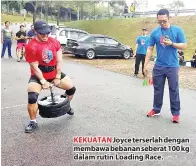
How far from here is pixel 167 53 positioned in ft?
18.1

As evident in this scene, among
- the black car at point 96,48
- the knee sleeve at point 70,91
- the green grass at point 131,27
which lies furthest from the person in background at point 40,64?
the green grass at point 131,27

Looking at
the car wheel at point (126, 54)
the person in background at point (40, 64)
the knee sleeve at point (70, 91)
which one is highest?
the person in background at point (40, 64)

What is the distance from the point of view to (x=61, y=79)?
5508 mm

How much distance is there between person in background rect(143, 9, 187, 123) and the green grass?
578 inches

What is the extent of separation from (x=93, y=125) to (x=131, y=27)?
2613cm

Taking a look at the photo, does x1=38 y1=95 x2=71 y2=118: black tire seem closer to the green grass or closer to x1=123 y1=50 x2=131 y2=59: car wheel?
x1=123 y1=50 x2=131 y2=59: car wheel

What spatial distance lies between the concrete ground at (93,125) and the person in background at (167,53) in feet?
1.74

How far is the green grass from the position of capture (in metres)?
24.6

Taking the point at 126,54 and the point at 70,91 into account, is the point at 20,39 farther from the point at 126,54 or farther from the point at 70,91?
the point at 70,91

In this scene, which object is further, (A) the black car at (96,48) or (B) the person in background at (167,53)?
(A) the black car at (96,48)

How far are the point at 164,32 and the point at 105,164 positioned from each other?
2625 mm

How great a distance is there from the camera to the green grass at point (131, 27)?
24603 millimetres

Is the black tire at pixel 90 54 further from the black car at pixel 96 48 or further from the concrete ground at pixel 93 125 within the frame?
the concrete ground at pixel 93 125

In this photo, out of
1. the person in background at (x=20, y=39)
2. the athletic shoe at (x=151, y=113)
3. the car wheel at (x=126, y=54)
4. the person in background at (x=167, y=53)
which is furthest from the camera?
the car wheel at (x=126, y=54)
